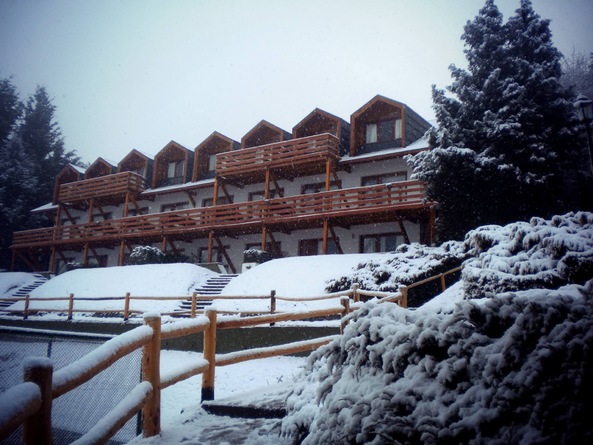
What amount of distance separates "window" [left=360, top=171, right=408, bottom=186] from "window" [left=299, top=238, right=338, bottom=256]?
392 cm

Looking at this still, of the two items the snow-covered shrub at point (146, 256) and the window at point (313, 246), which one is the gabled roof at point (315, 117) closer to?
the window at point (313, 246)

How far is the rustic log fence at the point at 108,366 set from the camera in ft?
7.52

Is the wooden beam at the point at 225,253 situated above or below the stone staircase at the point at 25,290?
above

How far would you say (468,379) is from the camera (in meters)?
2.89

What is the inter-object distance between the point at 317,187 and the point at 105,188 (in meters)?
17.2

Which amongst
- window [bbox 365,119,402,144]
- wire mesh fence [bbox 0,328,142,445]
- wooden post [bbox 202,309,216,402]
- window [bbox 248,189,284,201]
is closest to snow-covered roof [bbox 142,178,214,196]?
window [bbox 248,189,284,201]

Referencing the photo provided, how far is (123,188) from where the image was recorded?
32.2 metres

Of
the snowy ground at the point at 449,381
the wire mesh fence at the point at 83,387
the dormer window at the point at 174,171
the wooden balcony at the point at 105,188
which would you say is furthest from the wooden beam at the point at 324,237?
the snowy ground at the point at 449,381

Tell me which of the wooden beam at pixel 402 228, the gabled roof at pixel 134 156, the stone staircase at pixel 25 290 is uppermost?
the gabled roof at pixel 134 156

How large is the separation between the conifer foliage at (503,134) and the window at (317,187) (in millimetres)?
6665

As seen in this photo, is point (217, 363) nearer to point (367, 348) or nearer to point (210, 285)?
point (367, 348)

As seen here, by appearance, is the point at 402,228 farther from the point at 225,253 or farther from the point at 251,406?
the point at 251,406

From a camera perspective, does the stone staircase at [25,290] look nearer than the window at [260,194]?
Yes

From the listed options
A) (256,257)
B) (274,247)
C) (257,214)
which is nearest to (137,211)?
(257,214)
